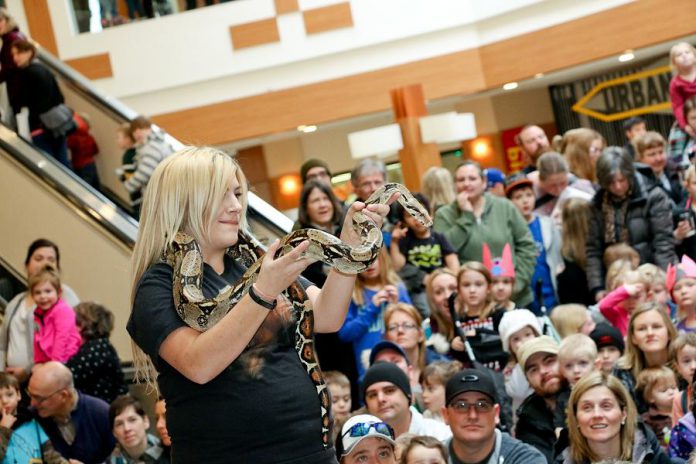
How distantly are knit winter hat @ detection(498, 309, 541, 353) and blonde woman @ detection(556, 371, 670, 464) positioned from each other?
1.54 m

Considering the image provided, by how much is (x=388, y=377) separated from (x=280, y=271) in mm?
3532

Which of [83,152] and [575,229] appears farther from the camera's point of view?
[83,152]

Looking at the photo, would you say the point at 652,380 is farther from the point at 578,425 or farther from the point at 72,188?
the point at 72,188

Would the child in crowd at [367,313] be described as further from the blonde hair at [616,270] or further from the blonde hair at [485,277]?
the blonde hair at [616,270]

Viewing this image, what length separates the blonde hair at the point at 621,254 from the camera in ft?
28.4

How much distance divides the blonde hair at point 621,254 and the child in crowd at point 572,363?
6.12 feet

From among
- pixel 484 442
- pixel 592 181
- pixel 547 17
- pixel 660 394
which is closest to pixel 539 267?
pixel 592 181

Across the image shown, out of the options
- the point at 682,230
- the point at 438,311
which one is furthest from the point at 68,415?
the point at 682,230

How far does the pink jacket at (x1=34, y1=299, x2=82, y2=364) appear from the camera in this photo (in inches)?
324

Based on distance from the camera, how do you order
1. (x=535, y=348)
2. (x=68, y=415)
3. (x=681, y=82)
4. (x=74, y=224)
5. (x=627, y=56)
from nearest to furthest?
1. (x=535, y=348)
2. (x=68, y=415)
3. (x=74, y=224)
4. (x=681, y=82)
5. (x=627, y=56)

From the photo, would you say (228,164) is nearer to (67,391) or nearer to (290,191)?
(67,391)

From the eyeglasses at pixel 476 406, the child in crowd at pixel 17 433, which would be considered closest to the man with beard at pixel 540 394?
the eyeglasses at pixel 476 406

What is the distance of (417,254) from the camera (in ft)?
29.3

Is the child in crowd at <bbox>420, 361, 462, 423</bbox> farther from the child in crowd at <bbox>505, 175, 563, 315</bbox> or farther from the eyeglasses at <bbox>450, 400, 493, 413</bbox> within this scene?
the child in crowd at <bbox>505, 175, 563, 315</bbox>
